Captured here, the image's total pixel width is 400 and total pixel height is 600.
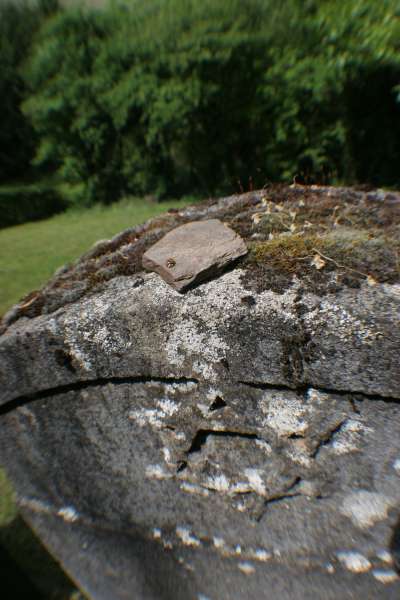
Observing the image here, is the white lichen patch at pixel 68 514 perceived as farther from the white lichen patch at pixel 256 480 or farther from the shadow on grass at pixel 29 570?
the white lichen patch at pixel 256 480

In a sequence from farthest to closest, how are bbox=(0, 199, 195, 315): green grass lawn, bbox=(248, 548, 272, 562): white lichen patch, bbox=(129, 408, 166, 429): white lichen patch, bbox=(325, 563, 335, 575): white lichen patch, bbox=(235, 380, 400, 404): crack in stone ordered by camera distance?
bbox=(0, 199, 195, 315): green grass lawn
bbox=(129, 408, 166, 429): white lichen patch
bbox=(248, 548, 272, 562): white lichen patch
bbox=(325, 563, 335, 575): white lichen patch
bbox=(235, 380, 400, 404): crack in stone

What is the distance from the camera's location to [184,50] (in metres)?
11.8

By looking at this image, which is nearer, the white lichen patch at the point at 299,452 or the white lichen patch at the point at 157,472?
the white lichen patch at the point at 299,452

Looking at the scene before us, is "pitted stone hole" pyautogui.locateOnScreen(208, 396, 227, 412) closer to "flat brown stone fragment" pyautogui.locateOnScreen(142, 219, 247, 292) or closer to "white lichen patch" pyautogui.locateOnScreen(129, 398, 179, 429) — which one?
"white lichen patch" pyautogui.locateOnScreen(129, 398, 179, 429)

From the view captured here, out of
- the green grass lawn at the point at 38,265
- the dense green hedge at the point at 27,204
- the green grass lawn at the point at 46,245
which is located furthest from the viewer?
the dense green hedge at the point at 27,204

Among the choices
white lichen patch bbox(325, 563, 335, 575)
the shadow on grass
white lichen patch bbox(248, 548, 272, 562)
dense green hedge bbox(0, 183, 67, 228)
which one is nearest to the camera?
white lichen patch bbox(325, 563, 335, 575)

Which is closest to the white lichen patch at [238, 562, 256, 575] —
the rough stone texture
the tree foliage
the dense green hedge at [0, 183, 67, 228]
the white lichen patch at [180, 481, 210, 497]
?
the rough stone texture

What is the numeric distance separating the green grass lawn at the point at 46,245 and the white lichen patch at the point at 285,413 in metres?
4.20

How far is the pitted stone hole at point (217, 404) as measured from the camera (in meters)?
1.67

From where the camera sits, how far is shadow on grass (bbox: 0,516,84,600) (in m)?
1.92

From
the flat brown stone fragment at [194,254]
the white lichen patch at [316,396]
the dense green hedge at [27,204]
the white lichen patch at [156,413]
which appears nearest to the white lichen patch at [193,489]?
the white lichen patch at [156,413]

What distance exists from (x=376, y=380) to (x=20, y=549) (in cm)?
201

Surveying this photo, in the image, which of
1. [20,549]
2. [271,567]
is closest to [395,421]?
[271,567]

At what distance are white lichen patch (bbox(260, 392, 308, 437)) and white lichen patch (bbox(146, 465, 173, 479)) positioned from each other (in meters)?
0.52
